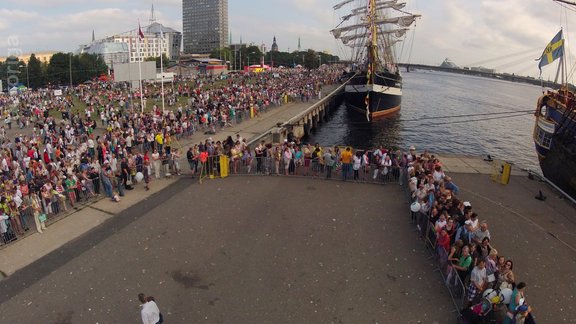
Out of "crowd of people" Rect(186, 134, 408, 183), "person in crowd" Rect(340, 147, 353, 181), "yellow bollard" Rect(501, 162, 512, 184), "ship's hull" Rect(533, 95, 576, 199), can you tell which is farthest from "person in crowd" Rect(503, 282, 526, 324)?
"ship's hull" Rect(533, 95, 576, 199)

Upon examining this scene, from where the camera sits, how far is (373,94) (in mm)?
42250

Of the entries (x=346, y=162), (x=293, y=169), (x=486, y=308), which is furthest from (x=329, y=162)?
(x=486, y=308)

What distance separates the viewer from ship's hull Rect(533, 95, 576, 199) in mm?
16281

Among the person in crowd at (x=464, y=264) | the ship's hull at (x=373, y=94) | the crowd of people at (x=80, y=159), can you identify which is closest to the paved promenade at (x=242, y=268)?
the person in crowd at (x=464, y=264)

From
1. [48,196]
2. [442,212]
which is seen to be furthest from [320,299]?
[48,196]

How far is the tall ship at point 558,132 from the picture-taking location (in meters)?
16.4

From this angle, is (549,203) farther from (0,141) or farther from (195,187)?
(0,141)

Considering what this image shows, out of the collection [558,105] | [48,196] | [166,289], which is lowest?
[166,289]

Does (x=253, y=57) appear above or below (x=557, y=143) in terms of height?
above

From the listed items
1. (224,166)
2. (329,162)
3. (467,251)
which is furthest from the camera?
(224,166)

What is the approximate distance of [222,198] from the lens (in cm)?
1325

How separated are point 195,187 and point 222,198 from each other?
174 centimetres

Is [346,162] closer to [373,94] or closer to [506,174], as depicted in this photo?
[506,174]

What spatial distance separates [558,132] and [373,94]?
2565cm
